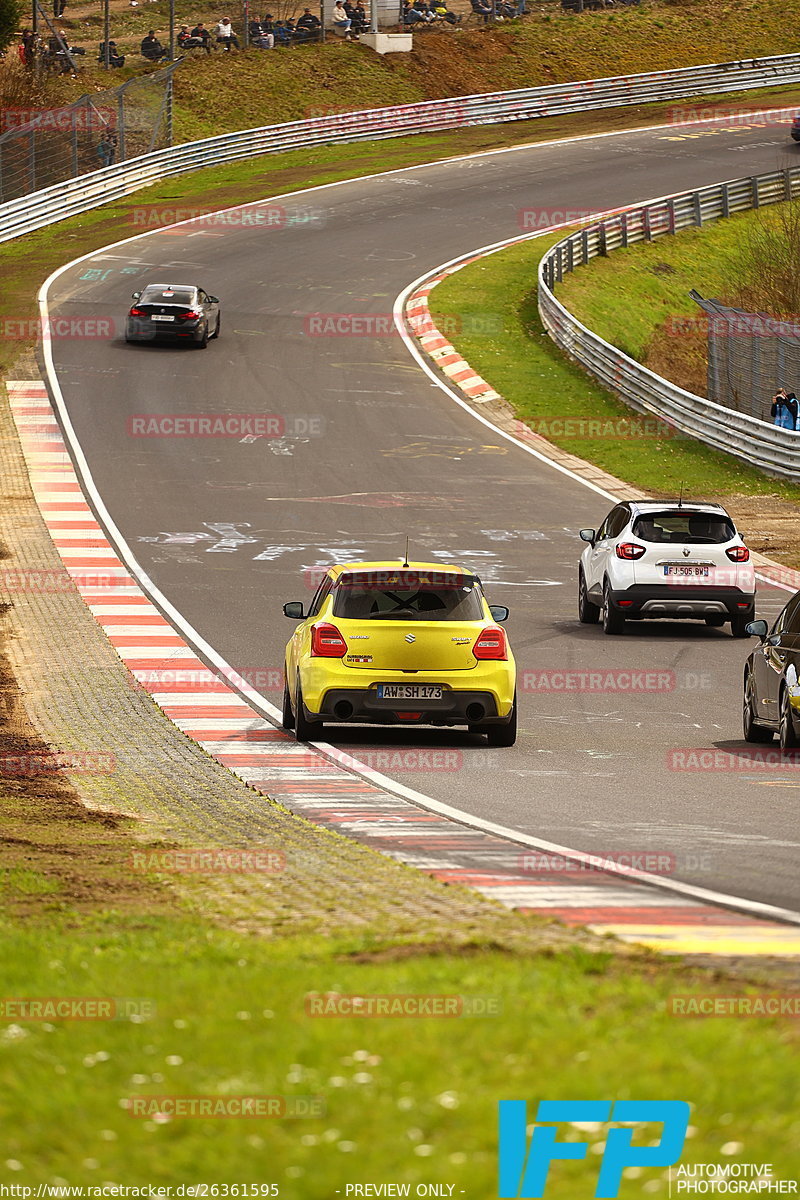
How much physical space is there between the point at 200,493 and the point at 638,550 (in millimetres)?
12252

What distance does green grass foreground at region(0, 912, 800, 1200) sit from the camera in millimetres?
4645

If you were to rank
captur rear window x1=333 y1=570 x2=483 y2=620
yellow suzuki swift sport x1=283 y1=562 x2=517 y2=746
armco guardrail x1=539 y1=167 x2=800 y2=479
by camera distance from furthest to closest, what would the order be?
1. armco guardrail x1=539 y1=167 x2=800 y2=479
2. captur rear window x1=333 y1=570 x2=483 y2=620
3. yellow suzuki swift sport x1=283 y1=562 x2=517 y2=746

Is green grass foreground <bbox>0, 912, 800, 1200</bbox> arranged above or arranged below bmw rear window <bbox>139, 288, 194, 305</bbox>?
above

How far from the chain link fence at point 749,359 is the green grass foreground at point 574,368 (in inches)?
110

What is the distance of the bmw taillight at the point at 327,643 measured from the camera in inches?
588

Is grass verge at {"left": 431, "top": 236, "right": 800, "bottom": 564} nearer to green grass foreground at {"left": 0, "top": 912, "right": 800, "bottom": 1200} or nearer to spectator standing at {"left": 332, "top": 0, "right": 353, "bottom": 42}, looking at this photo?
green grass foreground at {"left": 0, "top": 912, "right": 800, "bottom": 1200}

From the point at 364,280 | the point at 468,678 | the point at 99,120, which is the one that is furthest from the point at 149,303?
the point at 468,678

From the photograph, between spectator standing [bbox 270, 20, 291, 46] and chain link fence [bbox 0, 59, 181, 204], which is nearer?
chain link fence [bbox 0, 59, 181, 204]

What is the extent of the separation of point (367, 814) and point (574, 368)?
33541 millimetres

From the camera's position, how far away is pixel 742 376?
41.0 metres

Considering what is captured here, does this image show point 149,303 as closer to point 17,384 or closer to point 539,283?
point 17,384

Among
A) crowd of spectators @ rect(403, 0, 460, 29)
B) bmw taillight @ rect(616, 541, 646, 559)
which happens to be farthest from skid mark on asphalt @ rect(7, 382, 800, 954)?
crowd of spectators @ rect(403, 0, 460, 29)

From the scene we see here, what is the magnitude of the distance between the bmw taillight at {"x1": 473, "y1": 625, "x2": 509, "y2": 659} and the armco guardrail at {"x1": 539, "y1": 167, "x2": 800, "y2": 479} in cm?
2080

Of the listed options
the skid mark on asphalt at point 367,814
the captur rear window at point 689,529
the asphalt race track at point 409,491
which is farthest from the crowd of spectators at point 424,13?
the captur rear window at point 689,529
